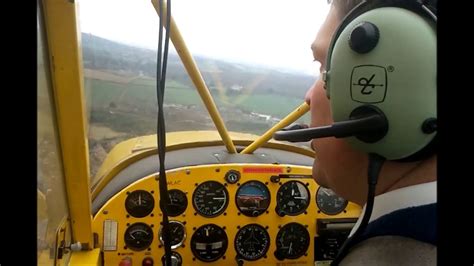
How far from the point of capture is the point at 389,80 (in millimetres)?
813

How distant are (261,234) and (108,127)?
3.55 feet

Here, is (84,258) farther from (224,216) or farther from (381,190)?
(381,190)

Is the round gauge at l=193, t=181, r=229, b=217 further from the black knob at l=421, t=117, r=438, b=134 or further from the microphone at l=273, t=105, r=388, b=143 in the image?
the black knob at l=421, t=117, r=438, b=134

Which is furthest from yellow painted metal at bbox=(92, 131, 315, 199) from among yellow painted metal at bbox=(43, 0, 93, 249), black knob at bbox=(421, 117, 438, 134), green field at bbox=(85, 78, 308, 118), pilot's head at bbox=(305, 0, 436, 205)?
black knob at bbox=(421, 117, 438, 134)

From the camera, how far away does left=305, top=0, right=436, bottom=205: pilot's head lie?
88cm

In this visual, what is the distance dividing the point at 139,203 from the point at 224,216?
0.45 metres

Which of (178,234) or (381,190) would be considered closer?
(381,190)

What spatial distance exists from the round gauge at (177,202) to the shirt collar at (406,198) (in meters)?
1.73

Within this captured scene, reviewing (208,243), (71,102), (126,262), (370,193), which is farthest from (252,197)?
(370,193)

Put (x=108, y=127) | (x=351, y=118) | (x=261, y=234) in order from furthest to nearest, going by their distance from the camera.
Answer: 1. (x=108, y=127)
2. (x=261, y=234)
3. (x=351, y=118)

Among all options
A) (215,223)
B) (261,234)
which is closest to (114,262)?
(215,223)
